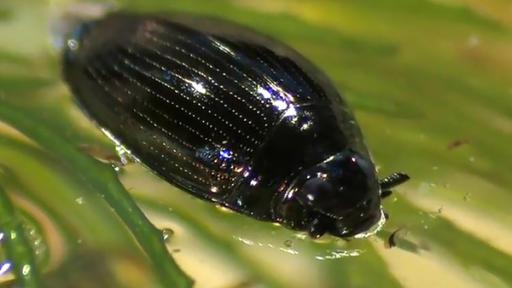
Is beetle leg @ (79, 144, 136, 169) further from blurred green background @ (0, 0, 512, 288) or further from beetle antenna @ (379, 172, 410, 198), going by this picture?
beetle antenna @ (379, 172, 410, 198)

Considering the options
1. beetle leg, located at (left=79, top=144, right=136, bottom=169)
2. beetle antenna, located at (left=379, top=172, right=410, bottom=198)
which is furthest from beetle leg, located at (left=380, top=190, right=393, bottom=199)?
beetle leg, located at (left=79, top=144, right=136, bottom=169)

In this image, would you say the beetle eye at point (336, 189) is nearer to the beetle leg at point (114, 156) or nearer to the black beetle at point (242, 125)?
the black beetle at point (242, 125)

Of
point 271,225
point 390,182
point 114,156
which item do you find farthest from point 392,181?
point 114,156

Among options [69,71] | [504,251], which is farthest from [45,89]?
[504,251]

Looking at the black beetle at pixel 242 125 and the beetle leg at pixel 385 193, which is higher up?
the black beetle at pixel 242 125

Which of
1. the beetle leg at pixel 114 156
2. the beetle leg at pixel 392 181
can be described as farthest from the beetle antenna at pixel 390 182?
the beetle leg at pixel 114 156

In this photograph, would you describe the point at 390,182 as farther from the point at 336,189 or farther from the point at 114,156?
the point at 114,156
